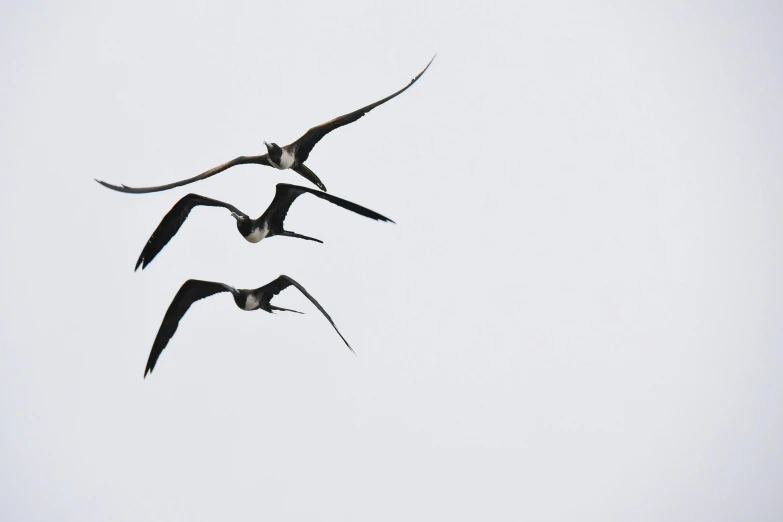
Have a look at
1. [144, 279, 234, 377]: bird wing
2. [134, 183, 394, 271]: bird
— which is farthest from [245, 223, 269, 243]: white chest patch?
[144, 279, 234, 377]: bird wing

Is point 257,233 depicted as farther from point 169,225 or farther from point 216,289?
point 169,225

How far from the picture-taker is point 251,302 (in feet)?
44.1

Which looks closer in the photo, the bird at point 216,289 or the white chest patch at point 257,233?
the white chest patch at point 257,233

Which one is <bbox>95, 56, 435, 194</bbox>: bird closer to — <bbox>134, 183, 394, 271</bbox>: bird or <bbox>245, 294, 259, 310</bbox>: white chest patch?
<bbox>134, 183, 394, 271</bbox>: bird

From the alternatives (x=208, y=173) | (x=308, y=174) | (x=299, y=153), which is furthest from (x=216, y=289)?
(x=299, y=153)

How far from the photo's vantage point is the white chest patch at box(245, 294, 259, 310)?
13.4 m

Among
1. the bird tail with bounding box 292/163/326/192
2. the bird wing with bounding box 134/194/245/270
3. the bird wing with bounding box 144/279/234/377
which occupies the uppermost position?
the bird tail with bounding box 292/163/326/192

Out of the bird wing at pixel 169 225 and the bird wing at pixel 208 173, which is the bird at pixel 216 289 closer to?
the bird wing at pixel 169 225

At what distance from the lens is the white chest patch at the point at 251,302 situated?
44.0 feet

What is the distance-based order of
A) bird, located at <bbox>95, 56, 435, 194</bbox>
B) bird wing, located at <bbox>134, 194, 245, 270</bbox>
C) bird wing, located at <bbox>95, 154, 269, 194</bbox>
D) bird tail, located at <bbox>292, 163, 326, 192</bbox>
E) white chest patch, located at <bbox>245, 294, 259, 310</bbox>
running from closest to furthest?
bird wing, located at <bbox>95, 154, 269, 194</bbox> → bird wing, located at <bbox>134, 194, 245, 270</bbox> → bird, located at <bbox>95, 56, 435, 194</bbox> → bird tail, located at <bbox>292, 163, 326, 192</bbox> → white chest patch, located at <bbox>245, 294, 259, 310</bbox>

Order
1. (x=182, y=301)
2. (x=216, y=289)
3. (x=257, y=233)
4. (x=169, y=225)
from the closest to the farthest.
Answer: (x=169, y=225) < (x=257, y=233) < (x=182, y=301) < (x=216, y=289)

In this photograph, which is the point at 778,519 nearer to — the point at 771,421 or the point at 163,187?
the point at 771,421

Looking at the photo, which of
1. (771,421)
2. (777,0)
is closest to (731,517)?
(771,421)

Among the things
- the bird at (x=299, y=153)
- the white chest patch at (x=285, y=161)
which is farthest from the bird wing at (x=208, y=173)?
the white chest patch at (x=285, y=161)
